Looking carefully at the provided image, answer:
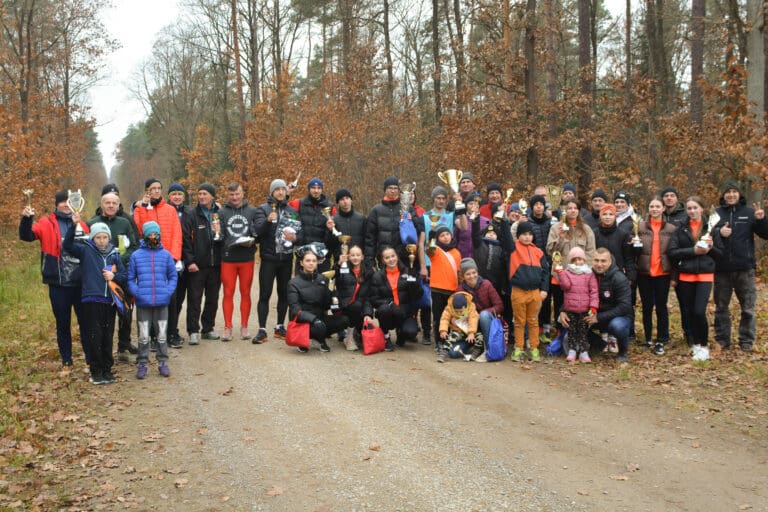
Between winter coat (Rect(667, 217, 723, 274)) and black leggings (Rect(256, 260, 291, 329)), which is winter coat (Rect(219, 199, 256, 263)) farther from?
winter coat (Rect(667, 217, 723, 274))

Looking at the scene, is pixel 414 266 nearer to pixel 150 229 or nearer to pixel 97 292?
pixel 150 229

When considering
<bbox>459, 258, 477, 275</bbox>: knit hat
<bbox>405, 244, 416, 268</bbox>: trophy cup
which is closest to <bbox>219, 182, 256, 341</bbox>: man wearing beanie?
<bbox>405, 244, 416, 268</bbox>: trophy cup

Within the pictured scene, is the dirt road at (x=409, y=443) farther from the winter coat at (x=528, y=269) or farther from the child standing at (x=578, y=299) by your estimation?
the winter coat at (x=528, y=269)

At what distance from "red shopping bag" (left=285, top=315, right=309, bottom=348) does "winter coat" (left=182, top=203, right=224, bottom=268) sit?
1.63 metres

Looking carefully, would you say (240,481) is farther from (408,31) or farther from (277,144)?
(408,31)

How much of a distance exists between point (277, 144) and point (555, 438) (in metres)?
19.4

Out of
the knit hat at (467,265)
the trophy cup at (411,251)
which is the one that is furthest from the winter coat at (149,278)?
the knit hat at (467,265)

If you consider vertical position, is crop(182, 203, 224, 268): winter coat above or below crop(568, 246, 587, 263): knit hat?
above

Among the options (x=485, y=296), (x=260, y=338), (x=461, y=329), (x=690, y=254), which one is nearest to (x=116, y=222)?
(x=260, y=338)

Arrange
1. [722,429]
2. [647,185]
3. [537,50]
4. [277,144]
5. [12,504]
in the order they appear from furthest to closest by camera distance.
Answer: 1. [277,144]
2. [537,50]
3. [647,185]
4. [722,429]
5. [12,504]

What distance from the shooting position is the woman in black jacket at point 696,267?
A: 8.34 meters

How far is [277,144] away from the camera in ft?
77.4

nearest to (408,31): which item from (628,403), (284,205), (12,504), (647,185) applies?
(647,185)

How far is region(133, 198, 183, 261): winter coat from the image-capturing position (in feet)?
28.7
